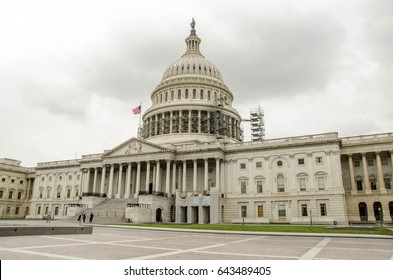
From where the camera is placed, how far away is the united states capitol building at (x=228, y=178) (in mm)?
60312

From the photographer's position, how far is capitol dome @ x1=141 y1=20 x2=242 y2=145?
87562 millimetres

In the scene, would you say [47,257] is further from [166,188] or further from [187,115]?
[187,115]

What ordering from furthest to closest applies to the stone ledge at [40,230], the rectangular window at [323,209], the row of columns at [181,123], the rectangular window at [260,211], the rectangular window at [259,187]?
the row of columns at [181,123] < the rectangular window at [259,187] < the rectangular window at [260,211] < the rectangular window at [323,209] < the stone ledge at [40,230]

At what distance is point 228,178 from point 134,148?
2250cm

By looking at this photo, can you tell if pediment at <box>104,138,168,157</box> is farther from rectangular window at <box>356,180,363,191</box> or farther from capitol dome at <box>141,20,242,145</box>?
rectangular window at <box>356,180,363,191</box>

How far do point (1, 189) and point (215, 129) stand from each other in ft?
216

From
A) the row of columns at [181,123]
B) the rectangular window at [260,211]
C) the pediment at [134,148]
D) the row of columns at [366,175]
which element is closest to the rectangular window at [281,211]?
the rectangular window at [260,211]

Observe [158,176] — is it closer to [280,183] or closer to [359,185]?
[280,183]

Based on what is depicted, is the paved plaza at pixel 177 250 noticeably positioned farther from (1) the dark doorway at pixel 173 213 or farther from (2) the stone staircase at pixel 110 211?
(1) the dark doorway at pixel 173 213

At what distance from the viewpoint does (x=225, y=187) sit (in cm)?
6850

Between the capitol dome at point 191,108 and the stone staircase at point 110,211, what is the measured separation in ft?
72.0

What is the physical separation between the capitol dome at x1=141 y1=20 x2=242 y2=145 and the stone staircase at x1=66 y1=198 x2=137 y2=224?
21945 mm

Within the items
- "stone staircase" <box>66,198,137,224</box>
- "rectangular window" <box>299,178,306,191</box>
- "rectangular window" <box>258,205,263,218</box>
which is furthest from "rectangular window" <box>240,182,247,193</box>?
"stone staircase" <box>66,198,137,224</box>

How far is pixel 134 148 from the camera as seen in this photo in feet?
245
